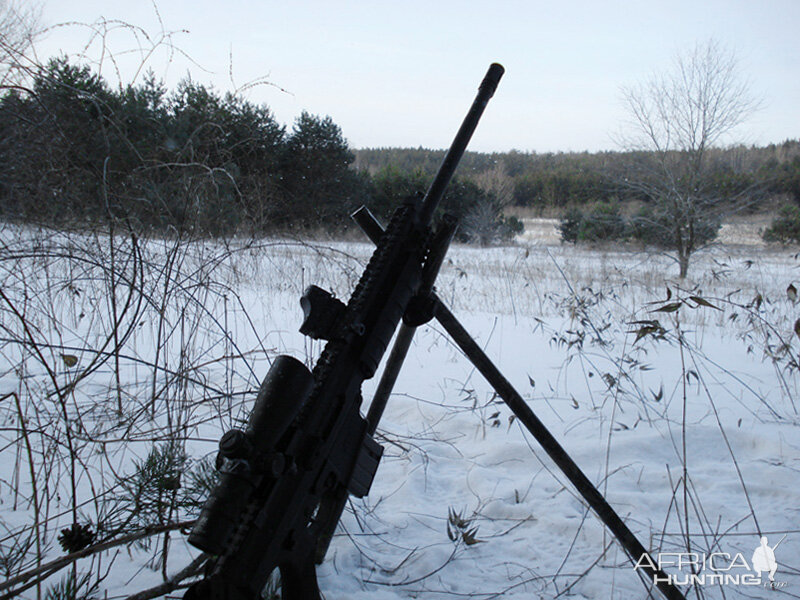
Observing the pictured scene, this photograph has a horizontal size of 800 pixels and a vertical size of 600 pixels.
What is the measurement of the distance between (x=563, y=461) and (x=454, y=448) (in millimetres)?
1164

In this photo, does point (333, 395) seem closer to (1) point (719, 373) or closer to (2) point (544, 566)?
(2) point (544, 566)

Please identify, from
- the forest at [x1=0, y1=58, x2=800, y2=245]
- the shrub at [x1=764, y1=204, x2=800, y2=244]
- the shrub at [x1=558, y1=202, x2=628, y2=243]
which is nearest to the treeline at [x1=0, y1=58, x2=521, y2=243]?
the forest at [x1=0, y1=58, x2=800, y2=245]

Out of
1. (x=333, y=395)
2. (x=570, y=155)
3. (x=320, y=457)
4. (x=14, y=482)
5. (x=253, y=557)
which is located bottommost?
(x=14, y=482)

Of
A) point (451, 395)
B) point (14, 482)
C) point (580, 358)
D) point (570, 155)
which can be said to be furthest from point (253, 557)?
point (570, 155)

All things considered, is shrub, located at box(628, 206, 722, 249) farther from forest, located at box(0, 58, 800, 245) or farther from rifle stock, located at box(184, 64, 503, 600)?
rifle stock, located at box(184, 64, 503, 600)

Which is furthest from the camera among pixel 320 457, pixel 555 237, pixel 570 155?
pixel 570 155

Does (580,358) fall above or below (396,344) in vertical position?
below

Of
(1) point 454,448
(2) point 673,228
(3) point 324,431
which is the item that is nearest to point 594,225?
(2) point 673,228

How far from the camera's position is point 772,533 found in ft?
5.84

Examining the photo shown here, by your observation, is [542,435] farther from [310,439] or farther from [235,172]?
[235,172]

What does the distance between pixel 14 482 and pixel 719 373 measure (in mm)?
4068

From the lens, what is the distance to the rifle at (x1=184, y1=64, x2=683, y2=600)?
853 millimetres

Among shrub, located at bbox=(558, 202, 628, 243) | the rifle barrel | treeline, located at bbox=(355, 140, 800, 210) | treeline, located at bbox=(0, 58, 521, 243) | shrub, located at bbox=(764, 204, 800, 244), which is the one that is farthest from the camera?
treeline, located at bbox=(355, 140, 800, 210)

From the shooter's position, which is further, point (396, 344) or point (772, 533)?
point (772, 533)
